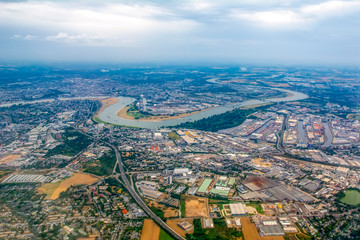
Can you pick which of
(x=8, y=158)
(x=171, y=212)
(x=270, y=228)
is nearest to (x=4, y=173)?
(x=8, y=158)

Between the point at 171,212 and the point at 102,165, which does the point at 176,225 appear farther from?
the point at 102,165

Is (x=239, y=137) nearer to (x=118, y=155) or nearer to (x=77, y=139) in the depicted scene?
(x=118, y=155)

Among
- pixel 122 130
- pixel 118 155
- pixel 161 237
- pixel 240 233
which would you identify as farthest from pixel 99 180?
pixel 122 130

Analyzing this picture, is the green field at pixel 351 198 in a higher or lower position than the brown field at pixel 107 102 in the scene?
lower

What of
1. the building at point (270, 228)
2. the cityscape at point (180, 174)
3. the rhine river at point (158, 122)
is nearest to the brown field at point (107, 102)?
the rhine river at point (158, 122)

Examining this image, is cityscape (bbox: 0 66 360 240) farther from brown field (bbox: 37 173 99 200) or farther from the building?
brown field (bbox: 37 173 99 200)

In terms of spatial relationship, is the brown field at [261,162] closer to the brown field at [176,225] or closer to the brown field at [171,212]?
the brown field at [171,212]
